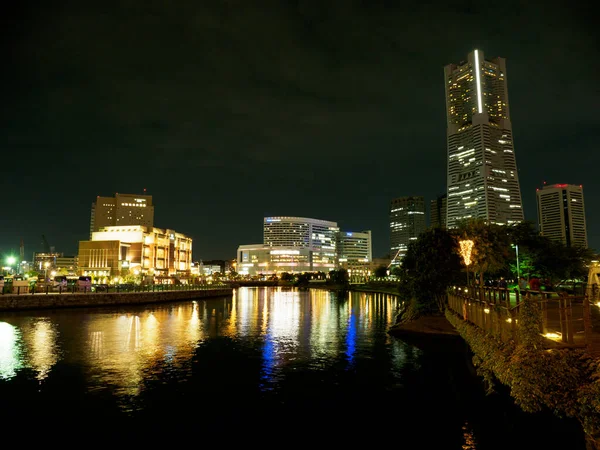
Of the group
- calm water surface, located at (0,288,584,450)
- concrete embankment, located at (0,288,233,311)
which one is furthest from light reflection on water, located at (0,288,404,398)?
concrete embankment, located at (0,288,233,311)

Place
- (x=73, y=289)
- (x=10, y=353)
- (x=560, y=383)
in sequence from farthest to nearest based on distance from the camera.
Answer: (x=73, y=289) → (x=10, y=353) → (x=560, y=383)

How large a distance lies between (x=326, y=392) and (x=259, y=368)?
21.2 feet

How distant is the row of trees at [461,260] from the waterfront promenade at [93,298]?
45.5 m

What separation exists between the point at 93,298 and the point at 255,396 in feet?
187

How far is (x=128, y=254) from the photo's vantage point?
161 metres

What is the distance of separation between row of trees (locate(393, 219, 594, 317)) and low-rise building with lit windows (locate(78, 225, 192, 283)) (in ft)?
359

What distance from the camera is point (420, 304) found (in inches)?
1828

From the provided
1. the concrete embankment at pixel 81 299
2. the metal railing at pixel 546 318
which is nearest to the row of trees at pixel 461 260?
the metal railing at pixel 546 318

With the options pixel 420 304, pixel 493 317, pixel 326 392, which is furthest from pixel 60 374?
pixel 420 304

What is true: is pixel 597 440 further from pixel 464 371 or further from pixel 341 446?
pixel 464 371

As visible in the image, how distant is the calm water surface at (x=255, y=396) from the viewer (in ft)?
52.5

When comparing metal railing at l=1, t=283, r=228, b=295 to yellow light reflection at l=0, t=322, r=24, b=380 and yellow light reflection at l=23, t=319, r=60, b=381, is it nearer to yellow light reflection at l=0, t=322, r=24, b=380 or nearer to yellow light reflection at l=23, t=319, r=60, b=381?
yellow light reflection at l=23, t=319, r=60, b=381

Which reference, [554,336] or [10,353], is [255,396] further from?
[10,353]

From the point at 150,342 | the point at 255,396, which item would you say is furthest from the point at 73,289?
the point at 255,396
